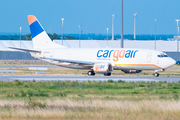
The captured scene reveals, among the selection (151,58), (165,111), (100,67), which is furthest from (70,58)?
(165,111)

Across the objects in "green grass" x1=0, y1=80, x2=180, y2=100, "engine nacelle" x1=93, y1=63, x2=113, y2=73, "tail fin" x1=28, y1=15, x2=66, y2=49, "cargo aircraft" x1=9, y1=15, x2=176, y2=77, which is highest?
"tail fin" x1=28, y1=15, x2=66, y2=49

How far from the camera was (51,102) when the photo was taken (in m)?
20.8

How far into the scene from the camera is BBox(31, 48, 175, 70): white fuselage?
45688 millimetres

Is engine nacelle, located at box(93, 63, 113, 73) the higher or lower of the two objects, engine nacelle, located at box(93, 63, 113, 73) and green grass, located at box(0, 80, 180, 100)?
the higher

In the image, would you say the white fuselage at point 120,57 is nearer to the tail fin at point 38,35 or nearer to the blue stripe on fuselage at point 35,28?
the tail fin at point 38,35

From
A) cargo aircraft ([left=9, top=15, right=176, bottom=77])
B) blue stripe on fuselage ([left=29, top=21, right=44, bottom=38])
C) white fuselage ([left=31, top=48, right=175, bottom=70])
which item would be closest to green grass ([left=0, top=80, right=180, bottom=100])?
white fuselage ([left=31, top=48, right=175, bottom=70])

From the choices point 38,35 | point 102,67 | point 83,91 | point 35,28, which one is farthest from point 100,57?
point 83,91

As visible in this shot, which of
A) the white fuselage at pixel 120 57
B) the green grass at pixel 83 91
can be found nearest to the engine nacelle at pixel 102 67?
the white fuselage at pixel 120 57

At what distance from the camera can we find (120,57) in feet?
154

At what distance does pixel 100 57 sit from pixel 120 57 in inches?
116

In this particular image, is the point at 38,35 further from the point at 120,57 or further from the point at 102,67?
the point at 120,57

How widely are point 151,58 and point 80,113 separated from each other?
2991 centimetres

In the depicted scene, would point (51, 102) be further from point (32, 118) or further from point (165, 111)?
point (165, 111)

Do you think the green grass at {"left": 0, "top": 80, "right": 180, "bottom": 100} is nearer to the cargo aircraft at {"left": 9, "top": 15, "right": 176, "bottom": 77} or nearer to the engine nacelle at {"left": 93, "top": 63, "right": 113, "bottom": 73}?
the cargo aircraft at {"left": 9, "top": 15, "right": 176, "bottom": 77}
